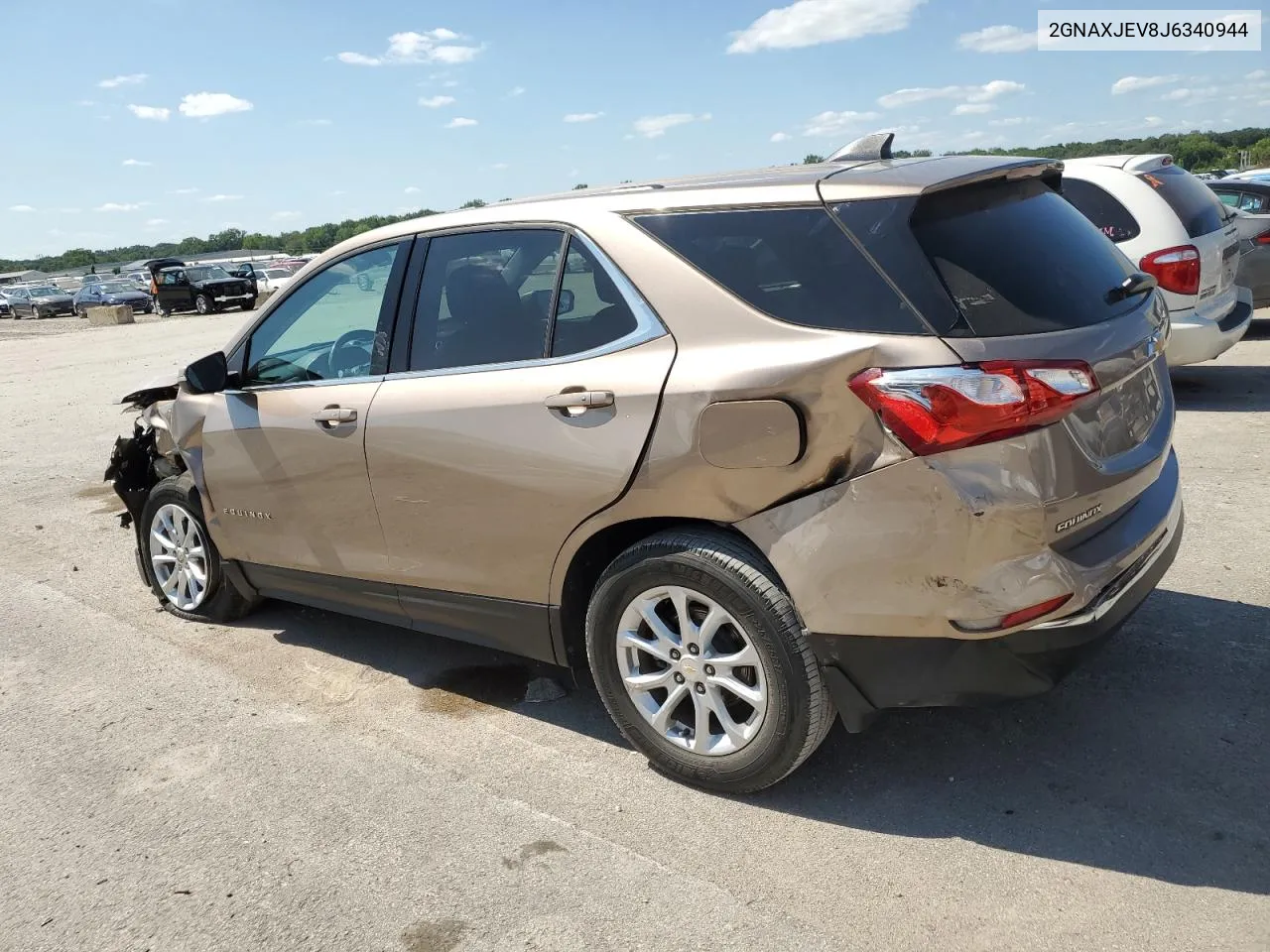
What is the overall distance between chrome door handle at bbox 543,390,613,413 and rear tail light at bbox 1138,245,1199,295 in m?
5.60

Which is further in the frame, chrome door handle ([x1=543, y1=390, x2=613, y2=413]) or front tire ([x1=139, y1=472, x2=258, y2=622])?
front tire ([x1=139, y1=472, x2=258, y2=622])

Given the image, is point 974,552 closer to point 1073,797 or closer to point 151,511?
point 1073,797

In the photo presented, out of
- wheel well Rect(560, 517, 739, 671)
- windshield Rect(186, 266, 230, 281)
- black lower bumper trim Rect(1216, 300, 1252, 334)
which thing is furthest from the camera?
windshield Rect(186, 266, 230, 281)

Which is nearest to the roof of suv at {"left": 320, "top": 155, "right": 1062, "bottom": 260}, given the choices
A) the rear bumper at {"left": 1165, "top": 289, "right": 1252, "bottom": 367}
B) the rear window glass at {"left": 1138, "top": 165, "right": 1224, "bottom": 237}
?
the rear bumper at {"left": 1165, "top": 289, "right": 1252, "bottom": 367}

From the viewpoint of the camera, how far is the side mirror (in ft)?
14.2

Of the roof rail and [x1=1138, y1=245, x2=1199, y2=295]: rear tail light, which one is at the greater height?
the roof rail

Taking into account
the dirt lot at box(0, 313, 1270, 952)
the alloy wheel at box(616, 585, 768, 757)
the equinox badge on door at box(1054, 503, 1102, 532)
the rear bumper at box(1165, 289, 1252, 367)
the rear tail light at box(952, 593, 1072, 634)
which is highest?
the equinox badge on door at box(1054, 503, 1102, 532)

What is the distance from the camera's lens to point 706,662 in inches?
122

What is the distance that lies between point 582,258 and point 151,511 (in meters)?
3.14

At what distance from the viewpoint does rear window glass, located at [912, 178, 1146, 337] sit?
2721 millimetres

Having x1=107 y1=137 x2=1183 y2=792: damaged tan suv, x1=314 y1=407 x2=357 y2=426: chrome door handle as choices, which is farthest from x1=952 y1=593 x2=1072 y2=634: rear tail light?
x1=314 y1=407 x2=357 y2=426: chrome door handle

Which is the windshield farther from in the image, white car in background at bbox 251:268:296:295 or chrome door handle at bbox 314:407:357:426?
chrome door handle at bbox 314:407:357:426

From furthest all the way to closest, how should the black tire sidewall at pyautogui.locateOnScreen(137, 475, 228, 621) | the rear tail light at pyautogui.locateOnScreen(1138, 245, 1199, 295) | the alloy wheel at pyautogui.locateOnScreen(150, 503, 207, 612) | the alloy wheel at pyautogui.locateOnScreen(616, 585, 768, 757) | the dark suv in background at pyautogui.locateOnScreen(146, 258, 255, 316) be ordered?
the dark suv in background at pyautogui.locateOnScreen(146, 258, 255, 316)
the rear tail light at pyautogui.locateOnScreen(1138, 245, 1199, 295)
the alloy wheel at pyautogui.locateOnScreen(150, 503, 207, 612)
the black tire sidewall at pyautogui.locateOnScreen(137, 475, 228, 621)
the alloy wheel at pyautogui.locateOnScreen(616, 585, 768, 757)

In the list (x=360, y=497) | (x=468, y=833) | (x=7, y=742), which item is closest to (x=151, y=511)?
(x=7, y=742)
